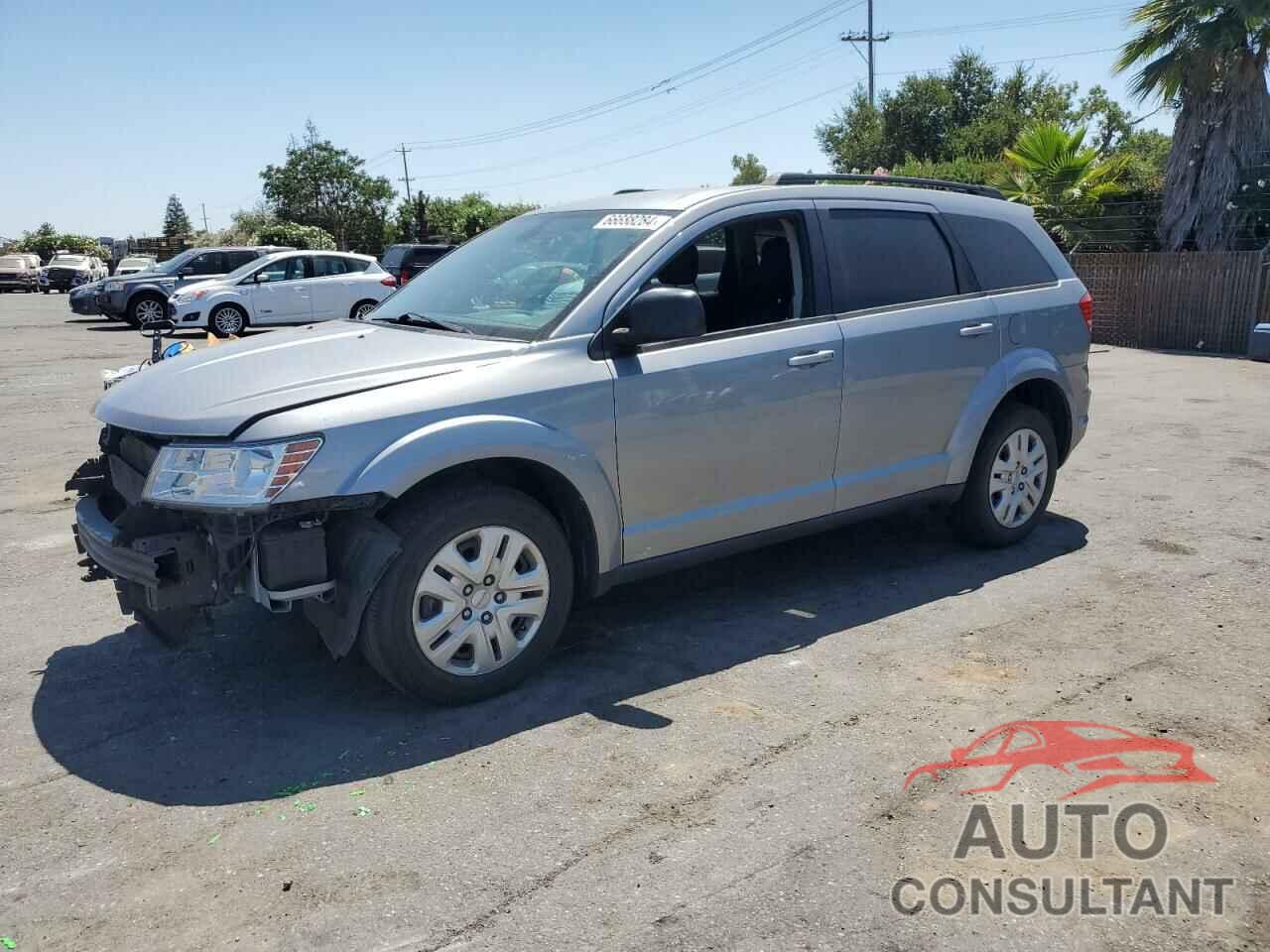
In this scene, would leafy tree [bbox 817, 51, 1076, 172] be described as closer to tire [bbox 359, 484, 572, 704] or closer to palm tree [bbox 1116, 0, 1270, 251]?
palm tree [bbox 1116, 0, 1270, 251]

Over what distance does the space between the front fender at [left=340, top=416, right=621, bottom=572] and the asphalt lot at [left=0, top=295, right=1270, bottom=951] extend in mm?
634

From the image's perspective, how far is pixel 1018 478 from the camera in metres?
6.05

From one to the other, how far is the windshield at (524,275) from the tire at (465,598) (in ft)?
2.64

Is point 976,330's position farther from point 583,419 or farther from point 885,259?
point 583,419

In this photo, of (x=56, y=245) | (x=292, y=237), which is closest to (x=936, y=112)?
(x=292, y=237)

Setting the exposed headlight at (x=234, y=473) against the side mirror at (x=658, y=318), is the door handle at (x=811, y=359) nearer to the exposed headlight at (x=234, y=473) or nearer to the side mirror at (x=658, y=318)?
the side mirror at (x=658, y=318)

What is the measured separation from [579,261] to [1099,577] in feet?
10.2

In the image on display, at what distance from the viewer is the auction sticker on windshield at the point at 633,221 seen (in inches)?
188

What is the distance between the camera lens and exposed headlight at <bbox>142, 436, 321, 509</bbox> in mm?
3697

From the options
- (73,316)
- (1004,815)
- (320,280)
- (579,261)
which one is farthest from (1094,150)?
(73,316)

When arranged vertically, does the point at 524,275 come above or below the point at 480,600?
above

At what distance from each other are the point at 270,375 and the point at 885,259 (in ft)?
9.88

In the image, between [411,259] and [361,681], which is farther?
[411,259]

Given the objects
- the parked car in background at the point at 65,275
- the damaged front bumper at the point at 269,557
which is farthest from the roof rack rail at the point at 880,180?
the parked car in background at the point at 65,275
